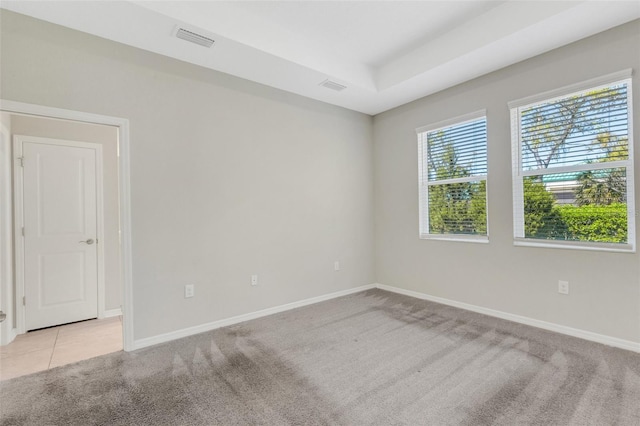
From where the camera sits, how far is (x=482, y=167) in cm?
350

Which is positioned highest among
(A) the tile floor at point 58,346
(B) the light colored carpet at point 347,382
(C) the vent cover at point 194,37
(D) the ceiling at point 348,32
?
(D) the ceiling at point 348,32

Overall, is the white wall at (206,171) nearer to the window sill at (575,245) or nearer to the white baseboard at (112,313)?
the white baseboard at (112,313)

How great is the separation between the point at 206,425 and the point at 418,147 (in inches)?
149

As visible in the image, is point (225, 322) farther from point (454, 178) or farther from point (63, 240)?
point (454, 178)

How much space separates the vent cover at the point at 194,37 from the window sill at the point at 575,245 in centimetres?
361

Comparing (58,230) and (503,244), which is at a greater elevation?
(58,230)

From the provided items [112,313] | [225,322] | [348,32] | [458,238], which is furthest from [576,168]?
[112,313]

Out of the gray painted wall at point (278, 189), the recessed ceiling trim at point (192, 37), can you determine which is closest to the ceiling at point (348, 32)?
the recessed ceiling trim at point (192, 37)

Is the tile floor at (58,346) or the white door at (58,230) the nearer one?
the tile floor at (58,346)

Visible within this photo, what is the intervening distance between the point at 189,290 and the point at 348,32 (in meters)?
3.07

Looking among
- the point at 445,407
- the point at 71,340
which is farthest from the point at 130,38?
the point at 445,407

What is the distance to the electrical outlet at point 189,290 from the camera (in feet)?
9.66

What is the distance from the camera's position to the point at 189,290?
2969mm

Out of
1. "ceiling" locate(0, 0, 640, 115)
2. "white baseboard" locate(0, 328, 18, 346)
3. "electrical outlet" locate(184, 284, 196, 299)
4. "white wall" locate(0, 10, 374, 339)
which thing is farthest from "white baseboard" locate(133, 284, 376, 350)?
"ceiling" locate(0, 0, 640, 115)
